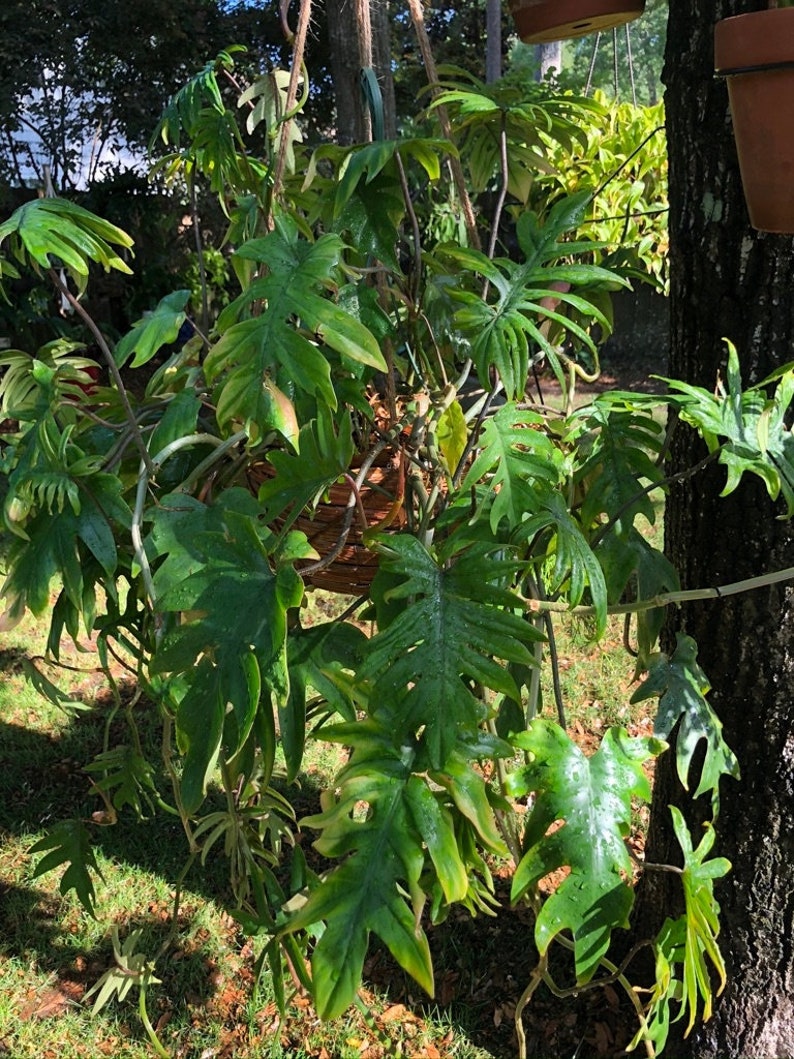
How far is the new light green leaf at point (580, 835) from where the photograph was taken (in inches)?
37.2

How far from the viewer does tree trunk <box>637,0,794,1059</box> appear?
132 centimetres

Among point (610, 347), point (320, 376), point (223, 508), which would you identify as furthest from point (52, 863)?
point (610, 347)

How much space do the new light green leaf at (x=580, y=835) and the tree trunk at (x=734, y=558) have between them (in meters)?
0.52

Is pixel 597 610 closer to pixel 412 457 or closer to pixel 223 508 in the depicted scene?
pixel 412 457

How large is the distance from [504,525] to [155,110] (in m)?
6.46

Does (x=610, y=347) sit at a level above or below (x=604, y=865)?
above

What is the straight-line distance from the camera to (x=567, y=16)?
1448 millimetres

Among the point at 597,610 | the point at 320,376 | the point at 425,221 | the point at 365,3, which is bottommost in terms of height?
the point at 597,610

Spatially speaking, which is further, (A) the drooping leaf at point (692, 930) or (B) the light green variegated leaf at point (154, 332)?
(B) the light green variegated leaf at point (154, 332)

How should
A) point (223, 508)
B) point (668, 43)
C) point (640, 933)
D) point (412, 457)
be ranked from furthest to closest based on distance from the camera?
point (640, 933), point (668, 43), point (412, 457), point (223, 508)

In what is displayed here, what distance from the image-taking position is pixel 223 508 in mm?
1073

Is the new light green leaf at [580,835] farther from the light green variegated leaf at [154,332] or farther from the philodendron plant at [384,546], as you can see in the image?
the light green variegated leaf at [154,332]

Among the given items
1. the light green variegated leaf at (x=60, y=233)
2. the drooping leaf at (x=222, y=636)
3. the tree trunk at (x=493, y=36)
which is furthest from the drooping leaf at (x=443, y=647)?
the tree trunk at (x=493, y=36)

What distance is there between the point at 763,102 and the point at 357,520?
0.70 m
